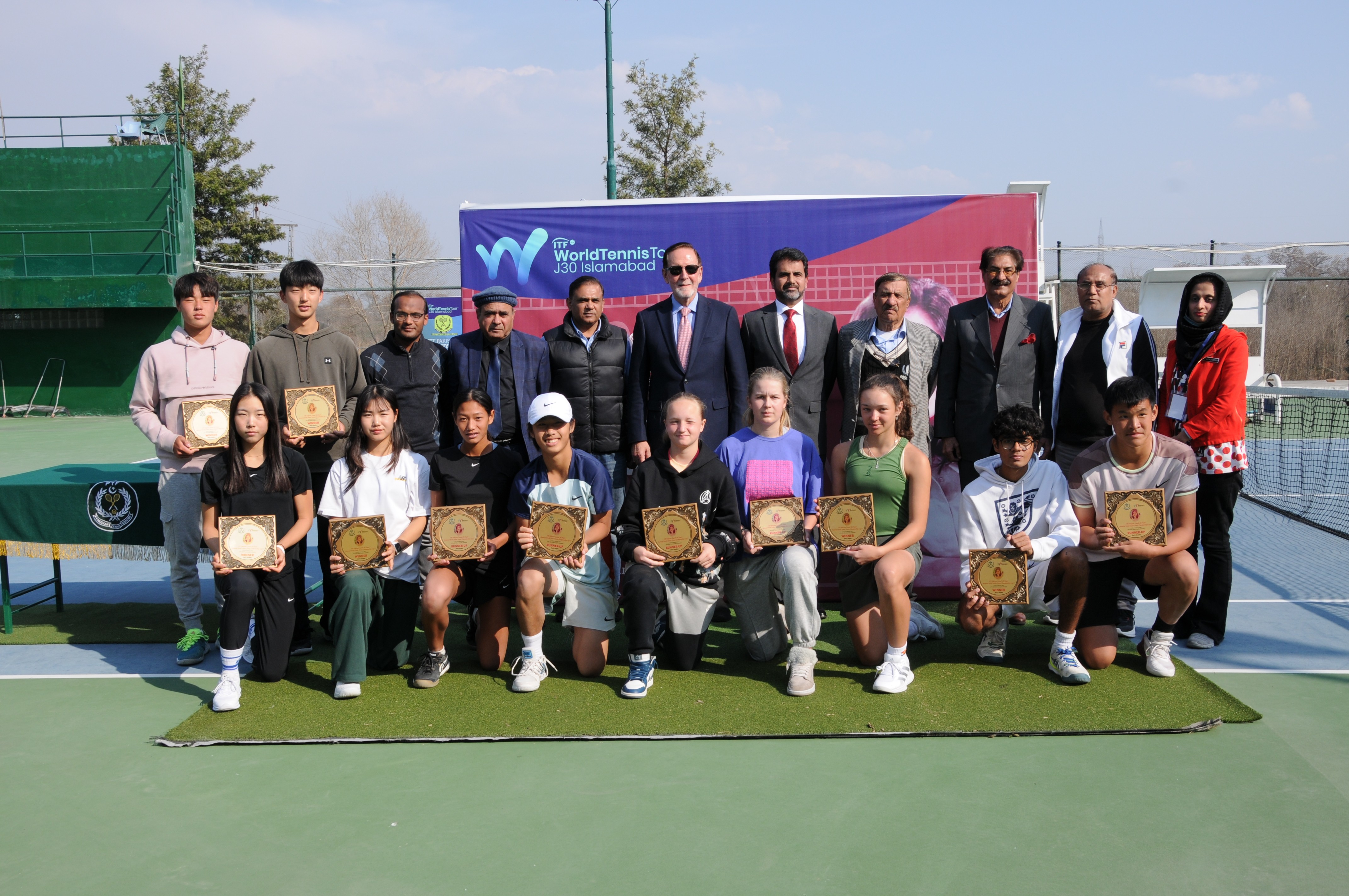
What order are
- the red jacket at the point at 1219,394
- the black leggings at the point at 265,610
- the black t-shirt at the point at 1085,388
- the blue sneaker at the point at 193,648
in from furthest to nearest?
the black t-shirt at the point at 1085,388 < the blue sneaker at the point at 193,648 < the red jacket at the point at 1219,394 < the black leggings at the point at 265,610

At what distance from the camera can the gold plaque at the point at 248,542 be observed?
441 cm

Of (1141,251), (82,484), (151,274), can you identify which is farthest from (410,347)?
(151,274)

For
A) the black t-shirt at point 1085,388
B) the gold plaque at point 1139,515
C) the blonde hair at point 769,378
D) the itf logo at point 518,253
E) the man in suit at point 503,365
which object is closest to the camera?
the gold plaque at point 1139,515

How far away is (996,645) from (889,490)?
3.13ft

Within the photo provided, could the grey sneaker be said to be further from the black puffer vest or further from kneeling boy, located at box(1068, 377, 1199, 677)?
the black puffer vest

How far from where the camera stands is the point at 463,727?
3.91 metres

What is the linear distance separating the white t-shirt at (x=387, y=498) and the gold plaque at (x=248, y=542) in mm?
280

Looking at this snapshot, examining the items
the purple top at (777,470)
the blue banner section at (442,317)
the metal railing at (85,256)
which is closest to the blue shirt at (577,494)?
Result: the purple top at (777,470)

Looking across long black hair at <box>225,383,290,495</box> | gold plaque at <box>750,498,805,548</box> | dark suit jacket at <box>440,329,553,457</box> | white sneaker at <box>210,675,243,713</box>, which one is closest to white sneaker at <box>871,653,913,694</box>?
gold plaque at <box>750,498,805,548</box>

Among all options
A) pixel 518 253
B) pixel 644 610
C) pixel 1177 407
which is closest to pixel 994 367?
pixel 1177 407

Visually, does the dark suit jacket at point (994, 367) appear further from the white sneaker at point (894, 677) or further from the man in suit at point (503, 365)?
the man in suit at point (503, 365)

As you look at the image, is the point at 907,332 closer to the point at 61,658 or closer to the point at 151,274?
the point at 61,658

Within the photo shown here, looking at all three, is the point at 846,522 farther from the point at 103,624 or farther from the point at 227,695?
the point at 103,624

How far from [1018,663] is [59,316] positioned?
23.1 meters
